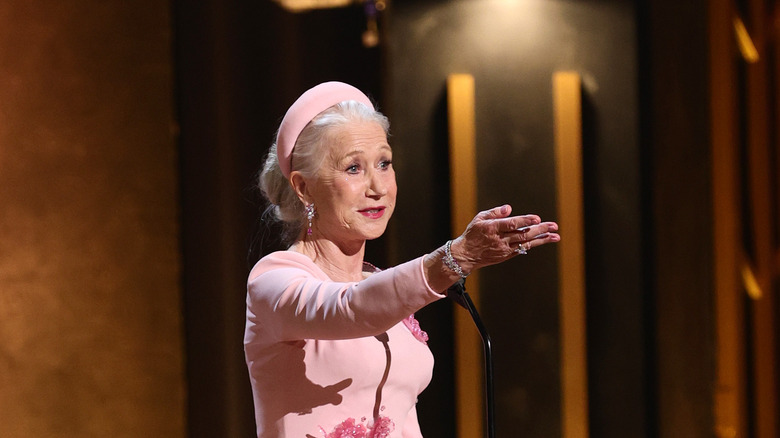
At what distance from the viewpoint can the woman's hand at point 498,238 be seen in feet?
3.56

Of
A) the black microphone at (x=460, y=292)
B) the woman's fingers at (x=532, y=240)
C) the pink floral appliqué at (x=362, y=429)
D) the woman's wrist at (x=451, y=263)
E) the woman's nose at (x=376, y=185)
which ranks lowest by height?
the pink floral appliqué at (x=362, y=429)

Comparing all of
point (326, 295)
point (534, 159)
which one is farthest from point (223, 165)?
point (326, 295)

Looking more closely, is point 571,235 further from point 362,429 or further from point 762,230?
point 362,429

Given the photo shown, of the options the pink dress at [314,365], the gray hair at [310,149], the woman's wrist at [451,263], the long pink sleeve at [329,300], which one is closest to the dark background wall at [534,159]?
the gray hair at [310,149]

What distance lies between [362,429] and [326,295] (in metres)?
0.34

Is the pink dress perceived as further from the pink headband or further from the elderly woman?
the pink headband

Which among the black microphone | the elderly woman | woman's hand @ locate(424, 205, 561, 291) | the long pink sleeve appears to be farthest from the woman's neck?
woman's hand @ locate(424, 205, 561, 291)

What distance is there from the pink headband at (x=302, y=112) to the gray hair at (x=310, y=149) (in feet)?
0.03

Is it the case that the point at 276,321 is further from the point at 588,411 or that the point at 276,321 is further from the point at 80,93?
the point at 588,411

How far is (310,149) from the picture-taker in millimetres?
1469

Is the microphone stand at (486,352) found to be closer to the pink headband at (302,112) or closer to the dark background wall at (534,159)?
the pink headband at (302,112)

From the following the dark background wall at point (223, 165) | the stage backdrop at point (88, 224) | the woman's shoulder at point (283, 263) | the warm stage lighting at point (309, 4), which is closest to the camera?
the woman's shoulder at point (283, 263)

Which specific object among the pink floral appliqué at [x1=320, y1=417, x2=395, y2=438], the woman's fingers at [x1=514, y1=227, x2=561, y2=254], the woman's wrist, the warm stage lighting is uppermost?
the warm stage lighting

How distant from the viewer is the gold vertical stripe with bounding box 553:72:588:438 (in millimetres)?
3008
